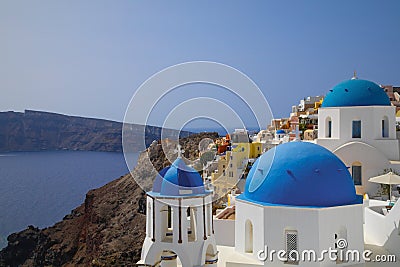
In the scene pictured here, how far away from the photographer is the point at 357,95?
1512 cm

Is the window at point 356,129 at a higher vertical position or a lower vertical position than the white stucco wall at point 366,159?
higher

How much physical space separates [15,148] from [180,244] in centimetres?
6122

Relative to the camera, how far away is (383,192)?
14.2m

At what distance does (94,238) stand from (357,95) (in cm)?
2833

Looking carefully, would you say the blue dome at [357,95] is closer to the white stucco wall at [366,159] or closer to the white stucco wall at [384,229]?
the white stucco wall at [366,159]

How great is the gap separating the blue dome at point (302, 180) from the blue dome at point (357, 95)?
5852 millimetres

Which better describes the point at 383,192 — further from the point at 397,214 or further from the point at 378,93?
the point at 397,214

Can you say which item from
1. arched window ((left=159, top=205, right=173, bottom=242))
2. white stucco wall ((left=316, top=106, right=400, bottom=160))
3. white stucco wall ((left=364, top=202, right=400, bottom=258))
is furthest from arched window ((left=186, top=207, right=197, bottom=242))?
white stucco wall ((left=316, top=106, right=400, bottom=160))

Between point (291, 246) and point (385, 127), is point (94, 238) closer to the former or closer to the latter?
point (385, 127)

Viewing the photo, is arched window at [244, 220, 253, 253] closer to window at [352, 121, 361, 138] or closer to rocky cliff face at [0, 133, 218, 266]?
window at [352, 121, 361, 138]

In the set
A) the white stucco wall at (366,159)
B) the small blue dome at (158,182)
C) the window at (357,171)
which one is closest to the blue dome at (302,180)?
the small blue dome at (158,182)

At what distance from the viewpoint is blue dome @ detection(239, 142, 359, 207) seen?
9.29 meters

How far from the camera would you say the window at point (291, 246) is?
9.13 m

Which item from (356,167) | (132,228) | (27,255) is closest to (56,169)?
(27,255)
